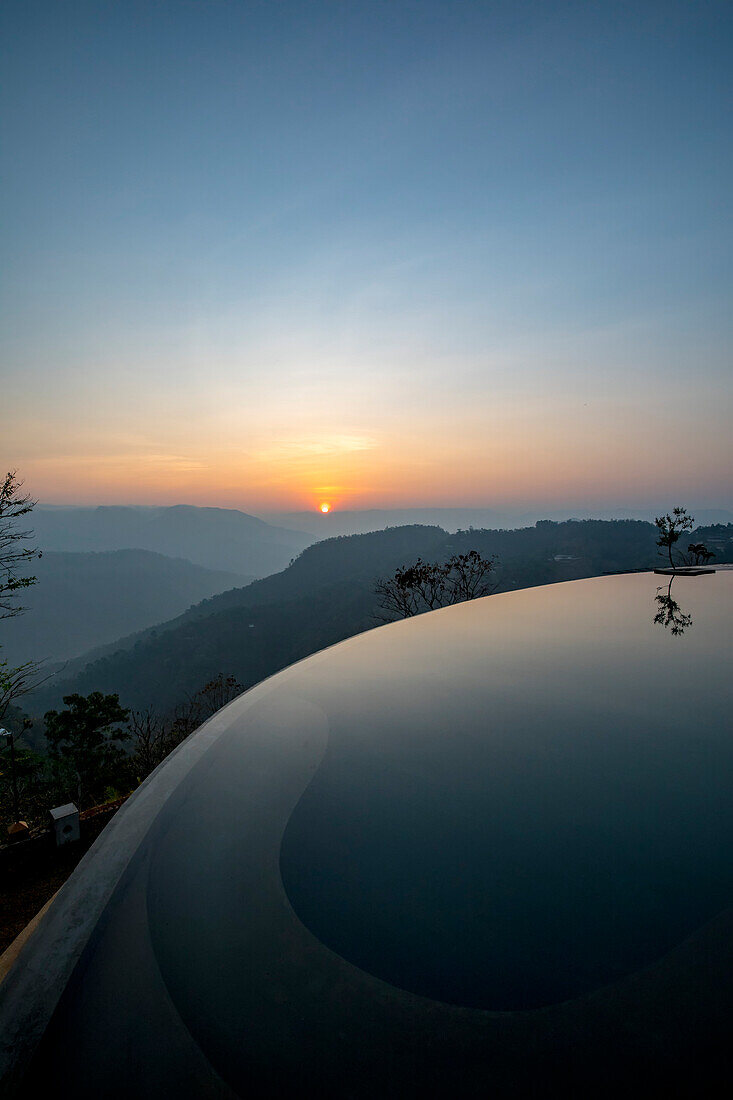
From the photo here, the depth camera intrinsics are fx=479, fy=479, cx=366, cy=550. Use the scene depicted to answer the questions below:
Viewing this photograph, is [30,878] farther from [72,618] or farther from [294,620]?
[72,618]

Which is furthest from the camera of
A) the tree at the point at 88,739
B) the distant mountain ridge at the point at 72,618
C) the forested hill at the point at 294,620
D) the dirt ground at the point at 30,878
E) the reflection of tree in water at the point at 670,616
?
the distant mountain ridge at the point at 72,618

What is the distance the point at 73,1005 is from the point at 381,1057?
1.24m

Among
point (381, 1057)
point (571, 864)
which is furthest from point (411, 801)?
point (381, 1057)

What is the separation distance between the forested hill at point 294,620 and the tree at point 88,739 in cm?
3930

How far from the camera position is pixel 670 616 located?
8.70 m

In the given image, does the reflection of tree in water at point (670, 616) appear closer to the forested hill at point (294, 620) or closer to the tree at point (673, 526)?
the tree at point (673, 526)

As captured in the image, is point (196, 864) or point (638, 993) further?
point (196, 864)

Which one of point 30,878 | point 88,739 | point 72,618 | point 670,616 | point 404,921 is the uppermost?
point 670,616

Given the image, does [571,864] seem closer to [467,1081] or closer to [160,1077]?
[467,1081]

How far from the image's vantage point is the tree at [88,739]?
18406 millimetres

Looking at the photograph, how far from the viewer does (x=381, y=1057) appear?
166cm

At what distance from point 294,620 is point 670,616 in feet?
260

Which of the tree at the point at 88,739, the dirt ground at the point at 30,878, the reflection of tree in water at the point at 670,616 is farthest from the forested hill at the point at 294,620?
the dirt ground at the point at 30,878

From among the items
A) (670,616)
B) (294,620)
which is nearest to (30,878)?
(670,616)
